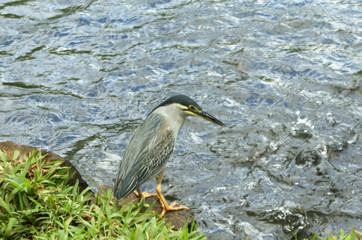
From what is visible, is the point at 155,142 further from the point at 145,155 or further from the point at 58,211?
the point at 58,211

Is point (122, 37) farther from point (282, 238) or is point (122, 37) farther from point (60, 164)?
point (282, 238)

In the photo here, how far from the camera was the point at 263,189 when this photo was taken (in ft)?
21.5

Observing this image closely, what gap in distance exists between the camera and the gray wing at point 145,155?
201 inches

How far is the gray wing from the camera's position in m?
5.10

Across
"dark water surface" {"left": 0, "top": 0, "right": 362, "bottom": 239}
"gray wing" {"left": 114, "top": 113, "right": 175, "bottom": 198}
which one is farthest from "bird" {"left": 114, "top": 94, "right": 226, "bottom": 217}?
"dark water surface" {"left": 0, "top": 0, "right": 362, "bottom": 239}

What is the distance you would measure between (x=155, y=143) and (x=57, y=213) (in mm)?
1178

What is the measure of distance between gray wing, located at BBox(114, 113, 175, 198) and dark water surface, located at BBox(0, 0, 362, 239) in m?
1.10

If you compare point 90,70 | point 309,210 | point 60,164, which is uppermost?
point 60,164

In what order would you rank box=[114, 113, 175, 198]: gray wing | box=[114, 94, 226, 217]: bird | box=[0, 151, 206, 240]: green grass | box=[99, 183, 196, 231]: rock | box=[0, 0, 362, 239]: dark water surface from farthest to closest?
1. box=[0, 0, 362, 239]: dark water surface
2. box=[99, 183, 196, 231]: rock
3. box=[114, 94, 226, 217]: bird
4. box=[114, 113, 175, 198]: gray wing
5. box=[0, 151, 206, 240]: green grass

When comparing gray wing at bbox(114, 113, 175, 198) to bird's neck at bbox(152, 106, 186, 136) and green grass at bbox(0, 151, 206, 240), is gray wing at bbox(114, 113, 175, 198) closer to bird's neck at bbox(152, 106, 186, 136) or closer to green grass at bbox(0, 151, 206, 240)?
bird's neck at bbox(152, 106, 186, 136)

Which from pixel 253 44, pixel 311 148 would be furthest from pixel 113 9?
pixel 311 148

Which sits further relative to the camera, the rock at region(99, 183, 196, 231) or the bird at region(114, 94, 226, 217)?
the rock at region(99, 183, 196, 231)

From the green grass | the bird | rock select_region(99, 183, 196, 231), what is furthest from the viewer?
rock select_region(99, 183, 196, 231)

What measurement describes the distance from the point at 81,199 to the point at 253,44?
17.2ft
